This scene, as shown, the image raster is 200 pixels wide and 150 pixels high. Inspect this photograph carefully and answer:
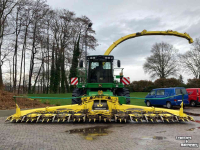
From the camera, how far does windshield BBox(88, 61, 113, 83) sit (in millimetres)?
12500

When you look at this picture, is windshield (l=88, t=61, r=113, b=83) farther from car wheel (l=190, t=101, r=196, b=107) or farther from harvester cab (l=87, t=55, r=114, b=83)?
car wheel (l=190, t=101, r=196, b=107)

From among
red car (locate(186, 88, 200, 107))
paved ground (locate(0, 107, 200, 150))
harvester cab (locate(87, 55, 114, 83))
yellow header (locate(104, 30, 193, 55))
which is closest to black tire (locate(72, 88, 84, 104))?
harvester cab (locate(87, 55, 114, 83))

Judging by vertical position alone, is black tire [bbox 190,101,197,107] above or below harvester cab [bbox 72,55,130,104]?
below

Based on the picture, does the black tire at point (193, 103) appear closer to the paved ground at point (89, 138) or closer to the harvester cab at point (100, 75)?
the harvester cab at point (100, 75)

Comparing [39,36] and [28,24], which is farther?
[39,36]

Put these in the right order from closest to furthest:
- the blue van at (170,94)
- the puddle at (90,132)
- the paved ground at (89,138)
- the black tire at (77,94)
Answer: the paved ground at (89,138), the puddle at (90,132), the black tire at (77,94), the blue van at (170,94)

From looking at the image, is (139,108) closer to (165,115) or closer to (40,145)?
(165,115)

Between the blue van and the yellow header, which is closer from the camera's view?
the blue van

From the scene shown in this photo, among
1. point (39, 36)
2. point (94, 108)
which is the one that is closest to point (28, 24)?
point (39, 36)

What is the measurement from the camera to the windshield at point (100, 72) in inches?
492

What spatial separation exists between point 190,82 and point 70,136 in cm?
3719

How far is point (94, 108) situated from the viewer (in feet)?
29.1

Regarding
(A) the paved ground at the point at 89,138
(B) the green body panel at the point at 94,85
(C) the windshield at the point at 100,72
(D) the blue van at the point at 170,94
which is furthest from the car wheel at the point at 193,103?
(A) the paved ground at the point at 89,138

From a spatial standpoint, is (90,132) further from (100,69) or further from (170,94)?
(170,94)
